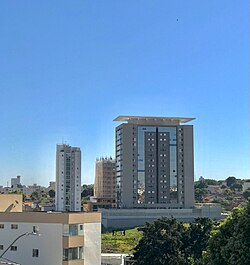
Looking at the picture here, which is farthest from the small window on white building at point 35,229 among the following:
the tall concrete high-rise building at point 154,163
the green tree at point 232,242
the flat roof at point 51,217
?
the tall concrete high-rise building at point 154,163

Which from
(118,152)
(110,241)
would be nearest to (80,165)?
(118,152)

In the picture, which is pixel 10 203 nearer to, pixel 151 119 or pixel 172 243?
pixel 172 243

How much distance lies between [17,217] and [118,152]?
2195 inches

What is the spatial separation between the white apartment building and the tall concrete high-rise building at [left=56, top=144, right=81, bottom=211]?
212ft

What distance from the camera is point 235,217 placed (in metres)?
19.7

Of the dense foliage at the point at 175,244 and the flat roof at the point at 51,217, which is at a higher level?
the flat roof at the point at 51,217

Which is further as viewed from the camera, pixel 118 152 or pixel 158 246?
pixel 118 152

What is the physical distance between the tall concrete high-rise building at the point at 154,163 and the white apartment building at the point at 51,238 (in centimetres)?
5125

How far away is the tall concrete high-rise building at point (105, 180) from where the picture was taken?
3739 inches

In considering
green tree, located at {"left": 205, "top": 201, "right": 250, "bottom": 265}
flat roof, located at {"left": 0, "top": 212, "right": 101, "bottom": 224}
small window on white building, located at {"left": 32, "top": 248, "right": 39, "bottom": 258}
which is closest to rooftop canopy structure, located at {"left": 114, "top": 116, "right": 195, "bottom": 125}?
flat roof, located at {"left": 0, "top": 212, "right": 101, "bottom": 224}

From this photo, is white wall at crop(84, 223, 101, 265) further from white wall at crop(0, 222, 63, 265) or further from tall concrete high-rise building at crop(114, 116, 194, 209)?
tall concrete high-rise building at crop(114, 116, 194, 209)

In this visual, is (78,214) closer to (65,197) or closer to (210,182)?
(65,197)

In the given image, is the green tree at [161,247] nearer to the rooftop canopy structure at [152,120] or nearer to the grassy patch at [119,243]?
the grassy patch at [119,243]

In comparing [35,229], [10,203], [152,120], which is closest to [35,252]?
[35,229]
